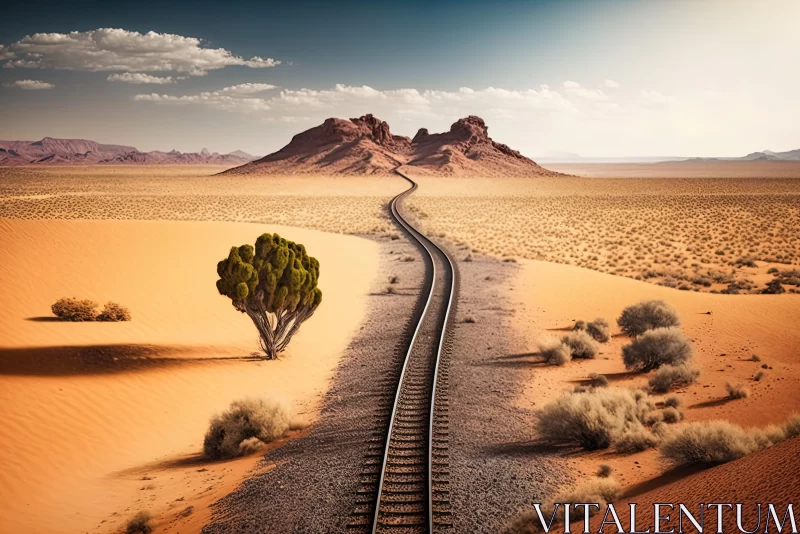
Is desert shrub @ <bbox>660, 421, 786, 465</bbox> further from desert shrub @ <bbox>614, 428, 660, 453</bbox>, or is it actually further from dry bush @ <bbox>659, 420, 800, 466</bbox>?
desert shrub @ <bbox>614, 428, 660, 453</bbox>

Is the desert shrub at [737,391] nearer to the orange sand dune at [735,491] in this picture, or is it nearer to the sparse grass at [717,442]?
the sparse grass at [717,442]

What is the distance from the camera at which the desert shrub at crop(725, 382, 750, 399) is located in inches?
506

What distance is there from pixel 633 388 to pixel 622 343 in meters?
4.44

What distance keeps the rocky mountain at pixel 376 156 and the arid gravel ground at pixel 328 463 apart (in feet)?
430

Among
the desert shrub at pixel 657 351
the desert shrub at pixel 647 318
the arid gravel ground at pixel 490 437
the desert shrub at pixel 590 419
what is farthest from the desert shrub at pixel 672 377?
the desert shrub at pixel 647 318

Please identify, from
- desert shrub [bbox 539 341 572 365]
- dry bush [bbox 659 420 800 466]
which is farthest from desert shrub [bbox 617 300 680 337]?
dry bush [bbox 659 420 800 466]

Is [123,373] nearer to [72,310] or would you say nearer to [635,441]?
[72,310]

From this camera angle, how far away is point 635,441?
33.4 ft

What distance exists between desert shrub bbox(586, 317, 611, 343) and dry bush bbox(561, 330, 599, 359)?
4.92 ft

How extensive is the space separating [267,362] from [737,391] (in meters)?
11.9

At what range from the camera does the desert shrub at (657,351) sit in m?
14.8

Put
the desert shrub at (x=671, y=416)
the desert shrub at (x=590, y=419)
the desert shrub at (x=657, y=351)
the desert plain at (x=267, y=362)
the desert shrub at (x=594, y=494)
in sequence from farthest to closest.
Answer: the desert shrub at (x=657, y=351)
the desert shrub at (x=671, y=416)
the desert shrub at (x=590, y=419)
the desert plain at (x=267, y=362)
the desert shrub at (x=594, y=494)

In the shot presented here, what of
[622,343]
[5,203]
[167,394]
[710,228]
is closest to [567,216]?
[710,228]

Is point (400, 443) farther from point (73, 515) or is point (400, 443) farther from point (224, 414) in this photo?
point (73, 515)
